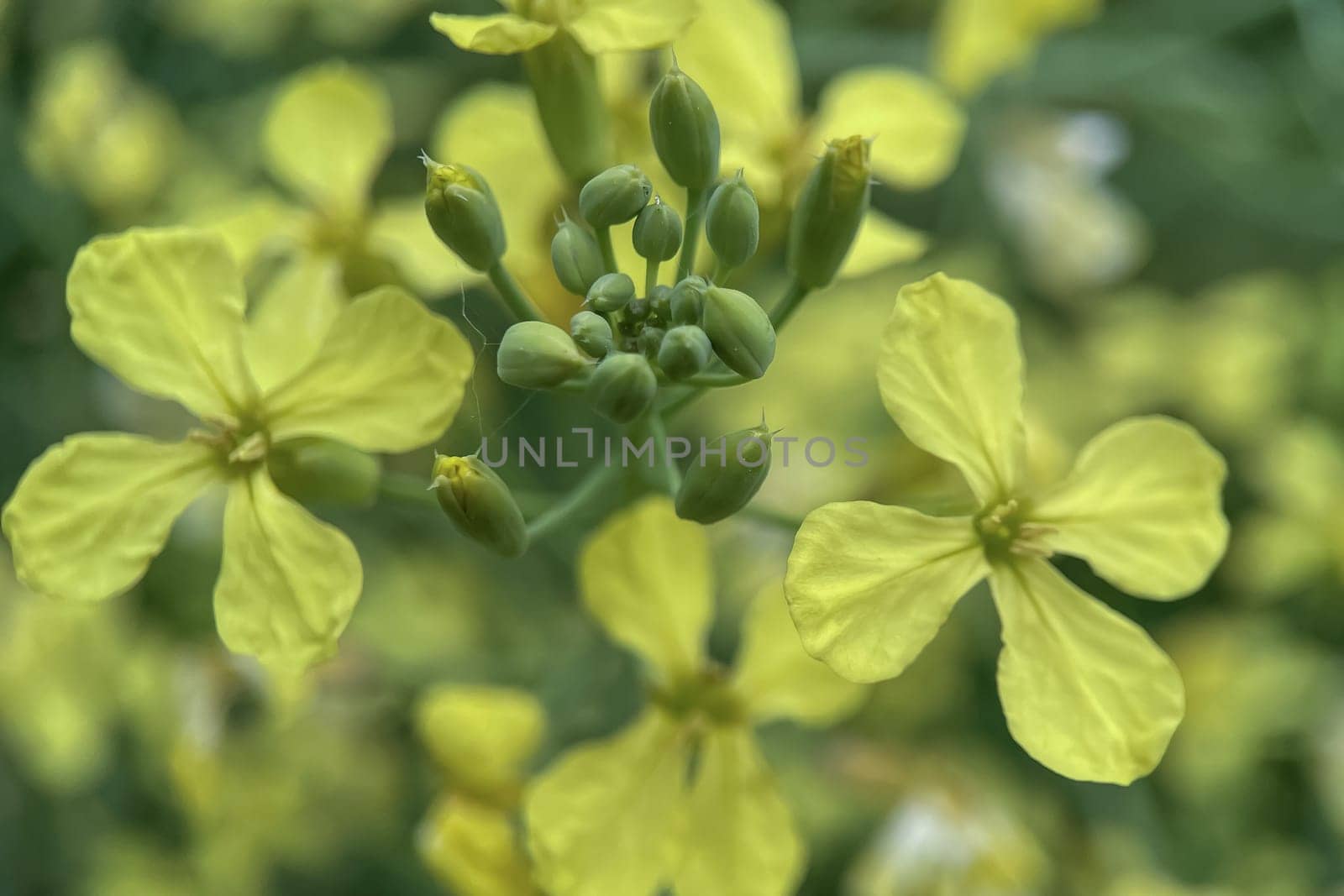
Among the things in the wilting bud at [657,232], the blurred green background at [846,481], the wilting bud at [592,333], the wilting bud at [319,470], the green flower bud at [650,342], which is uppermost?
the wilting bud at [657,232]

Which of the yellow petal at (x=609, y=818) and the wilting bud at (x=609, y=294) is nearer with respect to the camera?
the wilting bud at (x=609, y=294)

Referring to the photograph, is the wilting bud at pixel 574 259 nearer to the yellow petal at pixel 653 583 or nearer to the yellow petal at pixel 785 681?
the yellow petal at pixel 653 583

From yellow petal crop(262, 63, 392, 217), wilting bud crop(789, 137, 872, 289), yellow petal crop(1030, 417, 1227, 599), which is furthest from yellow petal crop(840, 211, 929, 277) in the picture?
yellow petal crop(262, 63, 392, 217)

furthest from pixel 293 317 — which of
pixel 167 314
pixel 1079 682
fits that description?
pixel 1079 682

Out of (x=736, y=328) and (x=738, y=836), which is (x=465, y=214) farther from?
(x=738, y=836)

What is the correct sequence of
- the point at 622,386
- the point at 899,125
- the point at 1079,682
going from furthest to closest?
1. the point at 899,125
2. the point at 1079,682
3. the point at 622,386

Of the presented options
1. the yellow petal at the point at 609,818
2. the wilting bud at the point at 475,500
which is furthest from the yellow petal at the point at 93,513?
the yellow petal at the point at 609,818

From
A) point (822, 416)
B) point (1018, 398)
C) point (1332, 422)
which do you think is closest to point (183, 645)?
point (822, 416)
